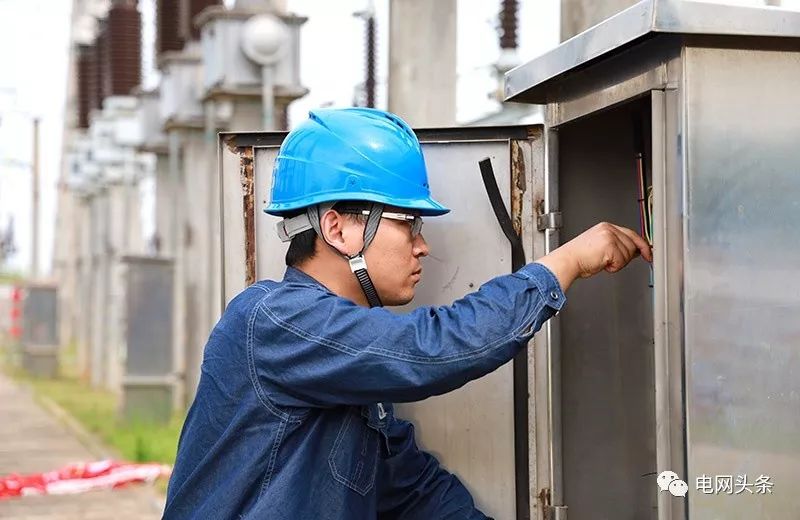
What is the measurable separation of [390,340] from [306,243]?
407 mm

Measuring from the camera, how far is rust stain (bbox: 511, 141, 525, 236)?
3.71m

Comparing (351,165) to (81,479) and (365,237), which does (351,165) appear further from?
(81,479)

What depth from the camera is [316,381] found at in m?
3.00

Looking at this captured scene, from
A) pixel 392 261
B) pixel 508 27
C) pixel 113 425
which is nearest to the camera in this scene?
pixel 392 261

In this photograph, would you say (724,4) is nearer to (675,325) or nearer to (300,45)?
(675,325)

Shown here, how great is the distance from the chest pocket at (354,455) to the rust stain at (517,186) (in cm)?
76

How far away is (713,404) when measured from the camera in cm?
290

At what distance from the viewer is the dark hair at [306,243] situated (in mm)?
3215

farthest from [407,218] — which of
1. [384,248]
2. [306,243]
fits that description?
[306,243]

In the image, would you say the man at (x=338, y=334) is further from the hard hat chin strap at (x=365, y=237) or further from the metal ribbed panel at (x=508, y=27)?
the metal ribbed panel at (x=508, y=27)

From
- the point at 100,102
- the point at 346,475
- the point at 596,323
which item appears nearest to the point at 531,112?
the point at 596,323

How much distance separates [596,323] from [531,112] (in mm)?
8483

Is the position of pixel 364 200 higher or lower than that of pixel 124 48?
lower

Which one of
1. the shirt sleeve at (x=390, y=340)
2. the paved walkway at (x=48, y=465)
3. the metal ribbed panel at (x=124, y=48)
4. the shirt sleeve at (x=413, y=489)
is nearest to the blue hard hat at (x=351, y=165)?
the shirt sleeve at (x=390, y=340)
